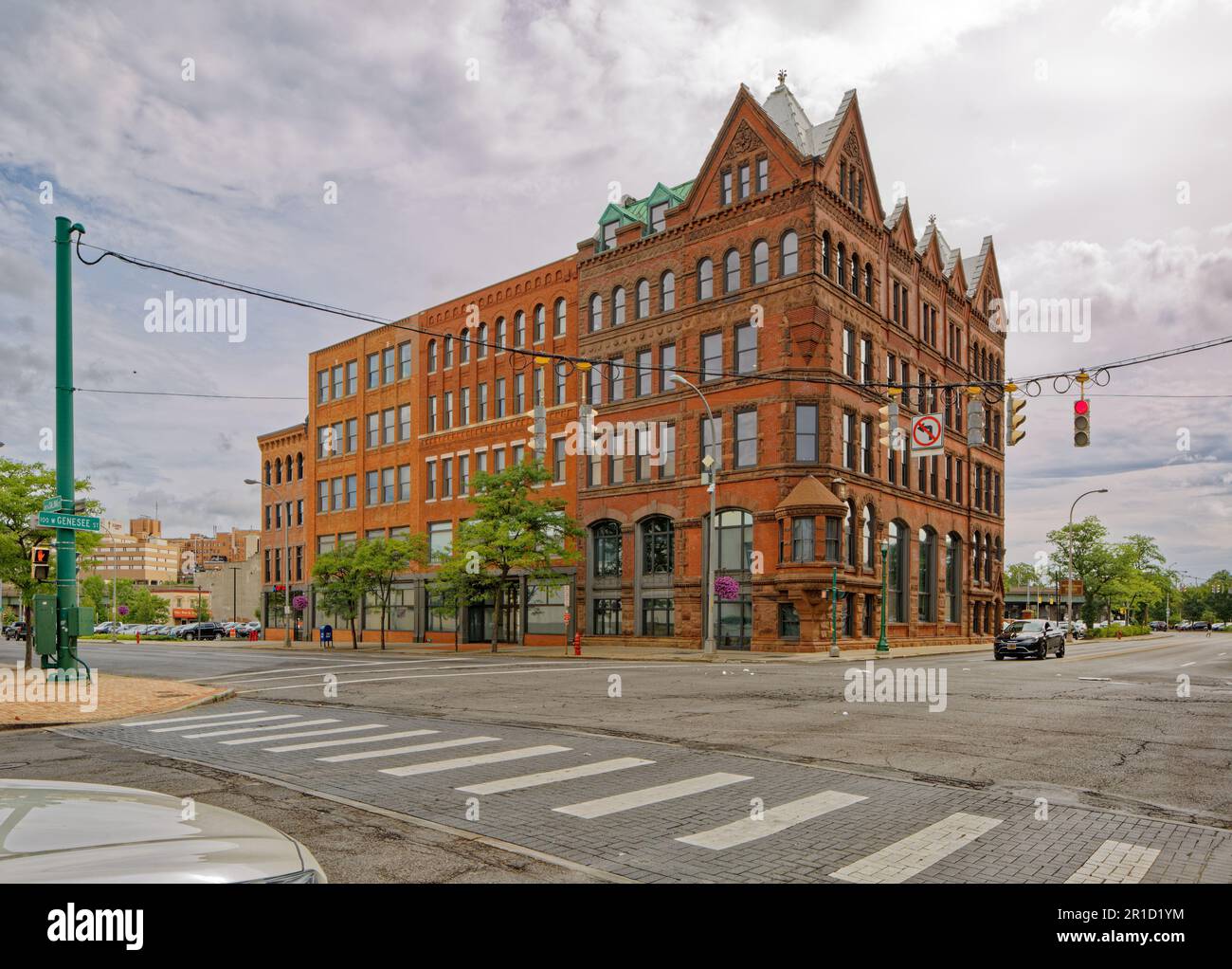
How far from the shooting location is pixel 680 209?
44406 millimetres

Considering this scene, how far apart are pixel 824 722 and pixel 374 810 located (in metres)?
8.21

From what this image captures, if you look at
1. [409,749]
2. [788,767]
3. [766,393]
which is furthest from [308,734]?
[766,393]

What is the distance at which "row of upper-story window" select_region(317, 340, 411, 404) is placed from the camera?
57.8 meters

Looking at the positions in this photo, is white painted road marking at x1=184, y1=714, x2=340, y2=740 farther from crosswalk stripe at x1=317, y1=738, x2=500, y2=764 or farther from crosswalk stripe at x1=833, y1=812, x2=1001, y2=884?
crosswalk stripe at x1=833, y1=812, x2=1001, y2=884

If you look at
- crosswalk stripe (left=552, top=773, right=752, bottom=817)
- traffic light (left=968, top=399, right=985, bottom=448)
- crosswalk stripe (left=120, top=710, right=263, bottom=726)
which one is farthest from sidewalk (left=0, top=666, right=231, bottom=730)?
traffic light (left=968, top=399, right=985, bottom=448)

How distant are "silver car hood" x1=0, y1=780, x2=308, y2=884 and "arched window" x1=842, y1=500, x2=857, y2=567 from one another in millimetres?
37968

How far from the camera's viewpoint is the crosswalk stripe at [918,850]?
6.00m

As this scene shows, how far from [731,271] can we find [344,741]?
3397 centimetres

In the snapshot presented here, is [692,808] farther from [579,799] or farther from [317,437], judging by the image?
[317,437]

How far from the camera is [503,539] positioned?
40219mm

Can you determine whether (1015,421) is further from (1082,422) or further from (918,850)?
(918,850)

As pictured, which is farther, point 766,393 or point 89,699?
point 766,393

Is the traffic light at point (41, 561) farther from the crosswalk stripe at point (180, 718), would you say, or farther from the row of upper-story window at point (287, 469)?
the row of upper-story window at point (287, 469)
